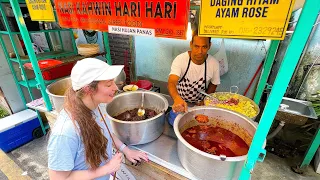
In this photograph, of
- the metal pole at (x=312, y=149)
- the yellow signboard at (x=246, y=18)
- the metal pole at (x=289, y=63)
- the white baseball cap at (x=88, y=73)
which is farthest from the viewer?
the metal pole at (x=312, y=149)

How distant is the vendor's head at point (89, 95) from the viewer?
1.09 meters

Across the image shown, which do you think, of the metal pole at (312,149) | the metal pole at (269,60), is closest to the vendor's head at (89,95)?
the metal pole at (269,60)

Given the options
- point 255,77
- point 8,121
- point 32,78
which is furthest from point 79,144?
point 32,78

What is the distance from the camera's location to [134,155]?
1.52 meters

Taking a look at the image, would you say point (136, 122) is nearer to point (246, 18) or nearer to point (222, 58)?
point (246, 18)

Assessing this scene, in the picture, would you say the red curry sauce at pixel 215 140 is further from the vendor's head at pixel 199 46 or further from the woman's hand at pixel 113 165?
the vendor's head at pixel 199 46

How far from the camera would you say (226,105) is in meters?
1.82

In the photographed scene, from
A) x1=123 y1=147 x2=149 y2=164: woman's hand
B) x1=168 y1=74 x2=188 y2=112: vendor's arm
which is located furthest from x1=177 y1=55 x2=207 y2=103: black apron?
x1=123 y1=147 x2=149 y2=164: woman's hand

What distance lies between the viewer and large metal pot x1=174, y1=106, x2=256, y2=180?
1.08 meters

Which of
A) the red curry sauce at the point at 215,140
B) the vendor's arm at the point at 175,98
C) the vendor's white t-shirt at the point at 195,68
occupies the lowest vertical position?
the red curry sauce at the point at 215,140

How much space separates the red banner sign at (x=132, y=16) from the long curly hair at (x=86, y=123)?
2.16 feet

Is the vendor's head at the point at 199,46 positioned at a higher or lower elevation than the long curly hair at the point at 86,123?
higher

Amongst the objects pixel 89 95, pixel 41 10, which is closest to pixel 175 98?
pixel 89 95

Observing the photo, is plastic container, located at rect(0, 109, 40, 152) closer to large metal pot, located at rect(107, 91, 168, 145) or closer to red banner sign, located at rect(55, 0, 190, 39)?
red banner sign, located at rect(55, 0, 190, 39)
